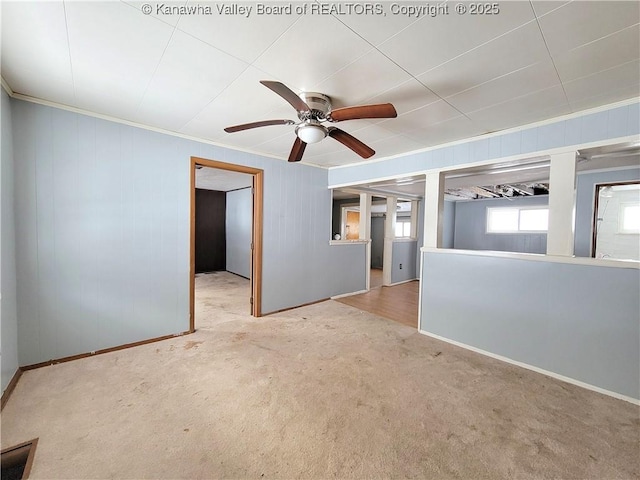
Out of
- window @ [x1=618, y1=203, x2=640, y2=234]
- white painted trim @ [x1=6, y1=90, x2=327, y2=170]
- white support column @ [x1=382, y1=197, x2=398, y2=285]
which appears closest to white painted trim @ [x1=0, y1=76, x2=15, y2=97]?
white painted trim @ [x1=6, y1=90, x2=327, y2=170]

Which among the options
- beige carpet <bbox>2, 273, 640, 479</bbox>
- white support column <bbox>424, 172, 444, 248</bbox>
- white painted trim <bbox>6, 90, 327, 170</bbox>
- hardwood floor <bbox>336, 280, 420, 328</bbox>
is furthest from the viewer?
hardwood floor <bbox>336, 280, 420, 328</bbox>

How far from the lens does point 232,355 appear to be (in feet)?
8.50

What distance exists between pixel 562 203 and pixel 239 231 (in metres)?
6.05

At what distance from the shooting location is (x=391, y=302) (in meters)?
4.58

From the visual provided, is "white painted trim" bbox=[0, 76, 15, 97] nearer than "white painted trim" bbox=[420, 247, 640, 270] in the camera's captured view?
Yes

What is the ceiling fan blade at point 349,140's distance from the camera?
2.18 meters

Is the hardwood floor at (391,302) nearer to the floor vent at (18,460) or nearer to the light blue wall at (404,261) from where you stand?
the light blue wall at (404,261)

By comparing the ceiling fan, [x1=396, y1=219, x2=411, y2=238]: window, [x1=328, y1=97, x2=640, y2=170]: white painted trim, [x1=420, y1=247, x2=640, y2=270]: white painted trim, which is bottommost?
[x1=420, y1=247, x2=640, y2=270]: white painted trim

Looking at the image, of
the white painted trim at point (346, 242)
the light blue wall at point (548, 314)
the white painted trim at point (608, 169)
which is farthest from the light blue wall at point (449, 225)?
the light blue wall at point (548, 314)

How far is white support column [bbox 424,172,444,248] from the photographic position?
3.17 metres

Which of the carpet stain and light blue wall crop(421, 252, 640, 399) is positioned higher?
light blue wall crop(421, 252, 640, 399)

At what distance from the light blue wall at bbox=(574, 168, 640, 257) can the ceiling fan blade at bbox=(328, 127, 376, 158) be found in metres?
3.34

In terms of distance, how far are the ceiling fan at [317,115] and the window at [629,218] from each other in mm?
6601

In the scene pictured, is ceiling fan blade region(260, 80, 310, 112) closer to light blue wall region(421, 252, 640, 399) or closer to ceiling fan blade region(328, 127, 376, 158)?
ceiling fan blade region(328, 127, 376, 158)
